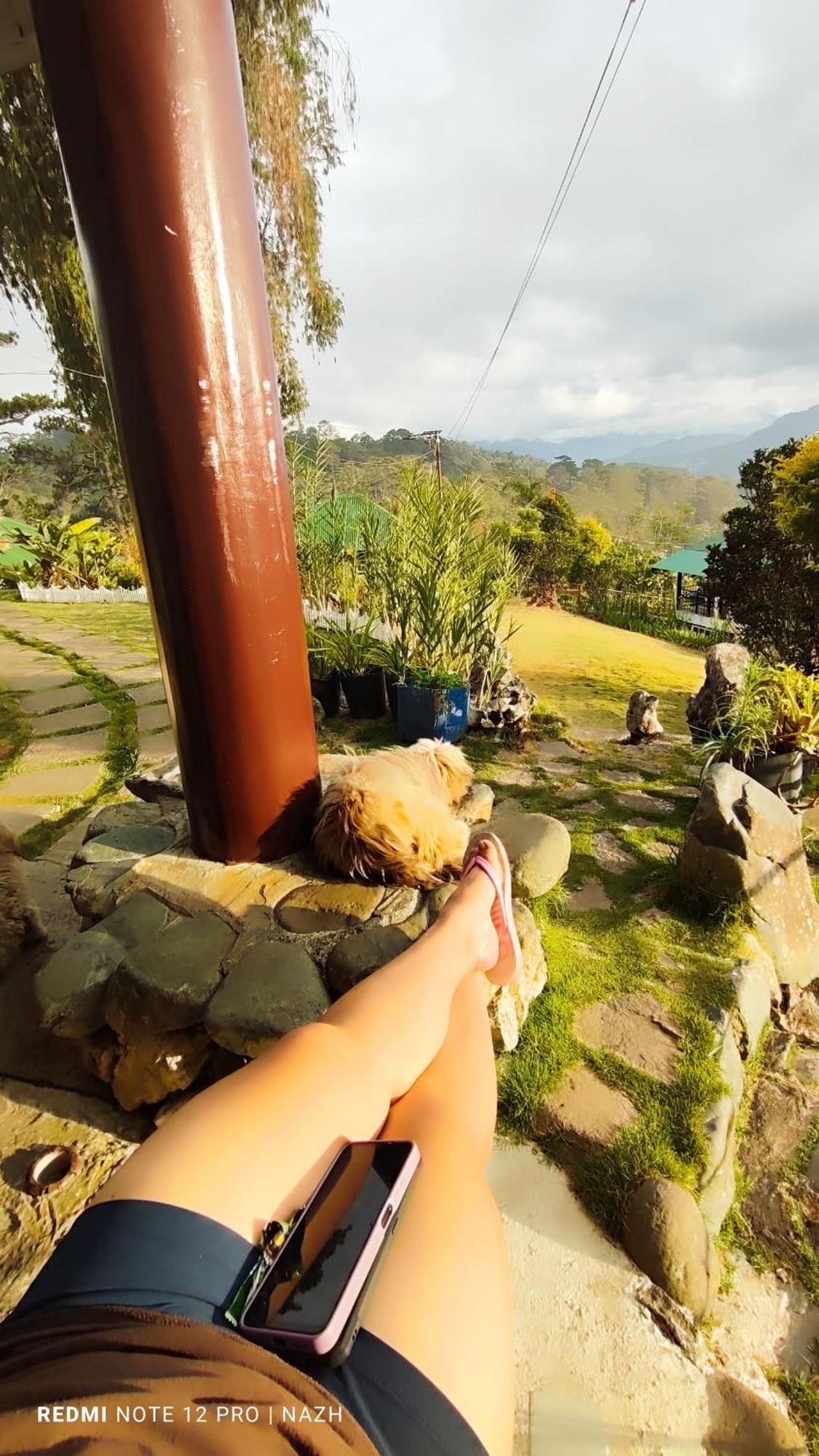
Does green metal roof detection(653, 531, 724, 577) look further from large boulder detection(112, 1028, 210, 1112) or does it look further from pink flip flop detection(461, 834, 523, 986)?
large boulder detection(112, 1028, 210, 1112)

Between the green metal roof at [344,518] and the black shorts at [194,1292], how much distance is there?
3.93 meters

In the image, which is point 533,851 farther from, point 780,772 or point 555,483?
point 555,483

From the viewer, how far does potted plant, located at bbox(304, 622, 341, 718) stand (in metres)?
4.12

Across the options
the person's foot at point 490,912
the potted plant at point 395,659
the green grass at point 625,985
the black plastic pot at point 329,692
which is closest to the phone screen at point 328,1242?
the person's foot at point 490,912

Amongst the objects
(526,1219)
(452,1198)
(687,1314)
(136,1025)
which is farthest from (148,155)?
(687,1314)

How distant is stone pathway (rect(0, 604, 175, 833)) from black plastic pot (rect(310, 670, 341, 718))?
3.25 ft

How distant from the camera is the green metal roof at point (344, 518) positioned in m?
4.17

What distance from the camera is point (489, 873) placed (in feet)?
5.20

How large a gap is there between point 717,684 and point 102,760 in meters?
3.58

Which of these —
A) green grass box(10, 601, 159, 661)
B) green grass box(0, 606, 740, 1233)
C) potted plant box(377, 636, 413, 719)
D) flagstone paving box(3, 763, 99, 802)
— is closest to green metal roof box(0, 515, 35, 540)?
green grass box(10, 601, 159, 661)

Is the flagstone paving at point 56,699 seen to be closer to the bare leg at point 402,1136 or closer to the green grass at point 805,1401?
the bare leg at point 402,1136

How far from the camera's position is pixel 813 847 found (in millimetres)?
3020

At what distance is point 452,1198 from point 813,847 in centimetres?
288

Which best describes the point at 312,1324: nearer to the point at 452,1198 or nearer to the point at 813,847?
the point at 452,1198
